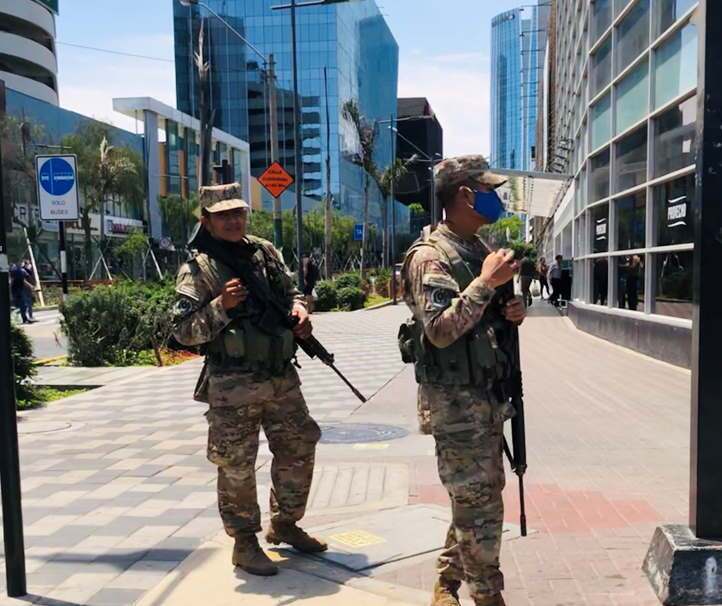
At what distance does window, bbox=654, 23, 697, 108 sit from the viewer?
33.1ft

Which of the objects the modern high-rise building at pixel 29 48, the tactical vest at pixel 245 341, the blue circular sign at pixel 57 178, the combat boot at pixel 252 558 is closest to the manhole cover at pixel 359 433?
the combat boot at pixel 252 558

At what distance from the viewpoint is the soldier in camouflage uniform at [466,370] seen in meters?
2.89

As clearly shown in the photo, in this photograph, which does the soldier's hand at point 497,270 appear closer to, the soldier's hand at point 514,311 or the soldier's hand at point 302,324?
the soldier's hand at point 514,311

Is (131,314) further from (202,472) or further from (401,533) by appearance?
(401,533)

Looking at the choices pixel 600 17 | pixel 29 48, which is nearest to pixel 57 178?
pixel 600 17

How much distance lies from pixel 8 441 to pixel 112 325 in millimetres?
8946

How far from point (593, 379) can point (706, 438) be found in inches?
274

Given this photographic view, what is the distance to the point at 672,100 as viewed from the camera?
1084 cm

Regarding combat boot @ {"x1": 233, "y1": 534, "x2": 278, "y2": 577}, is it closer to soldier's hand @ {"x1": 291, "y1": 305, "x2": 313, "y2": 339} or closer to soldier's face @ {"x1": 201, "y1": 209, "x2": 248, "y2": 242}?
soldier's hand @ {"x1": 291, "y1": 305, "x2": 313, "y2": 339}

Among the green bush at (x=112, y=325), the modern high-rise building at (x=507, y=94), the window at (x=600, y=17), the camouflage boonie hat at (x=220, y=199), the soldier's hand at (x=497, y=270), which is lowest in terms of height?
the green bush at (x=112, y=325)

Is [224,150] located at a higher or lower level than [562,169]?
higher

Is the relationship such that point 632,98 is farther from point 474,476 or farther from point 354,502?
point 474,476

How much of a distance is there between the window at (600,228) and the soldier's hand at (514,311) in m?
12.5

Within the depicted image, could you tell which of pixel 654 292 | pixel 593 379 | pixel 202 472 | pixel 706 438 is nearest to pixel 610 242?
pixel 654 292
